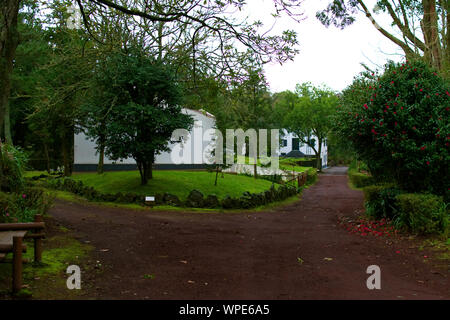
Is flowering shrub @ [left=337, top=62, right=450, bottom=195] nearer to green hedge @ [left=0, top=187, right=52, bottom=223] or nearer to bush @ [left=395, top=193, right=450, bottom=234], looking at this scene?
bush @ [left=395, top=193, right=450, bottom=234]

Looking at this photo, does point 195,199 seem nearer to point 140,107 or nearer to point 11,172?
point 140,107

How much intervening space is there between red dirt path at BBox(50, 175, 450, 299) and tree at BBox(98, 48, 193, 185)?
13.9ft

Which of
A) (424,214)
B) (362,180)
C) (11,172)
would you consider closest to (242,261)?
(424,214)

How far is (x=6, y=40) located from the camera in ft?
26.3

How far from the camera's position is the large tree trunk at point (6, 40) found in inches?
310

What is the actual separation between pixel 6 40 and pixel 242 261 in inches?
252

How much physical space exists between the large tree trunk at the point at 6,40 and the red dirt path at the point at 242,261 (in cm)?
380

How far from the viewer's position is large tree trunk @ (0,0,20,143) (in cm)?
787

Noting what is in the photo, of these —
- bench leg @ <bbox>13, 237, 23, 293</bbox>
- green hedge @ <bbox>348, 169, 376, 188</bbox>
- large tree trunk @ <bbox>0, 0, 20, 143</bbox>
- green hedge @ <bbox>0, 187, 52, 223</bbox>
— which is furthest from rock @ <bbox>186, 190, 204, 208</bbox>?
green hedge @ <bbox>348, 169, 376, 188</bbox>

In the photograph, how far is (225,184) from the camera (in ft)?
69.0

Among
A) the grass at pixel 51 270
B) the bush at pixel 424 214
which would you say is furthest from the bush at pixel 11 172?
the bush at pixel 424 214
